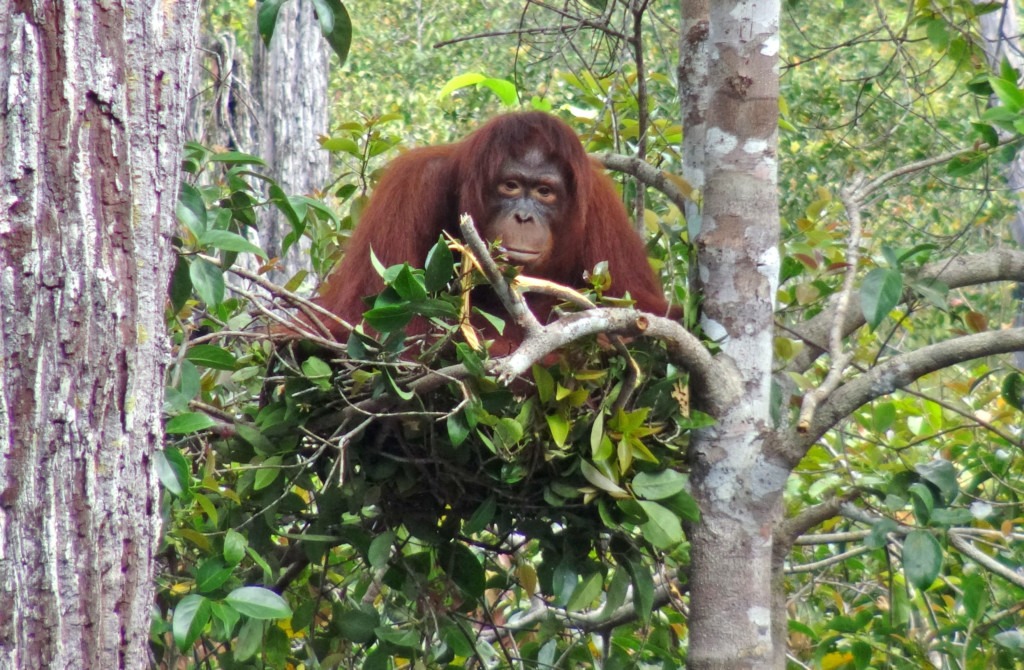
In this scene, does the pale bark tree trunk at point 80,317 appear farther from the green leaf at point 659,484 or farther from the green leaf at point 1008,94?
the green leaf at point 1008,94

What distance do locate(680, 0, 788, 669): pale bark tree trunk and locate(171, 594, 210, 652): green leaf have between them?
35.6 inches

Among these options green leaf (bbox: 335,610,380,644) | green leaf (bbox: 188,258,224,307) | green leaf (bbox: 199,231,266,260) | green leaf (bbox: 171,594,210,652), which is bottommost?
green leaf (bbox: 335,610,380,644)

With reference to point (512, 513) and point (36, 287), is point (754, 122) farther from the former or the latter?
point (36, 287)

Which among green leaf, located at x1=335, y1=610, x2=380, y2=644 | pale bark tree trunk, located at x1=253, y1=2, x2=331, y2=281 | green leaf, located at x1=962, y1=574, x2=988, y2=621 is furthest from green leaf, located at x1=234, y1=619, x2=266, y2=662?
pale bark tree trunk, located at x1=253, y1=2, x2=331, y2=281

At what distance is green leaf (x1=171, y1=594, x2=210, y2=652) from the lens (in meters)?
1.86

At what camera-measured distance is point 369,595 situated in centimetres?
283

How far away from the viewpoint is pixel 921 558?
6.63 ft

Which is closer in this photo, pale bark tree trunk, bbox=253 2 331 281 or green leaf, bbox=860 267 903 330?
green leaf, bbox=860 267 903 330

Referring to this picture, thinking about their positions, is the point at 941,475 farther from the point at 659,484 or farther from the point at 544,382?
the point at 544,382

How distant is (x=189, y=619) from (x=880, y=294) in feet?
4.44

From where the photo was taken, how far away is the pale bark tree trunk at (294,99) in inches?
306

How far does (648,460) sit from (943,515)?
0.55 meters

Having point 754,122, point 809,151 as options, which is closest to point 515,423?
point 754,122

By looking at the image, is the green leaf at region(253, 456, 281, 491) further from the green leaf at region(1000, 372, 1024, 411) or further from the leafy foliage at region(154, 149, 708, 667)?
the green leaf at region(1000, 372, 1024, 411)
